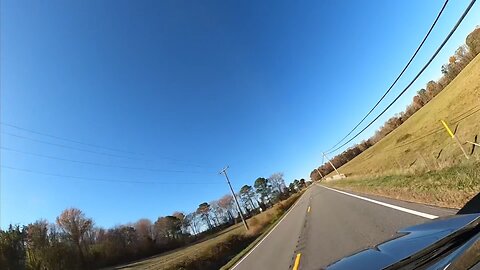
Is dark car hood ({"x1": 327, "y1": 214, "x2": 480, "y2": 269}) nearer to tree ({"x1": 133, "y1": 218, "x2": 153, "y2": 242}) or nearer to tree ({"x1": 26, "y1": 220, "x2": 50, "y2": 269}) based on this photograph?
tree ({"x1": 26, "y1": 220, "x2": 50, "y2": 269})

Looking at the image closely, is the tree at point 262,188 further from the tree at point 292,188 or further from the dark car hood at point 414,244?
the dark car hood at point 414,244

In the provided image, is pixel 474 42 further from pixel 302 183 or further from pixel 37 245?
pixel 302 183

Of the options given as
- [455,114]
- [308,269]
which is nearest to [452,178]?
[308,269]

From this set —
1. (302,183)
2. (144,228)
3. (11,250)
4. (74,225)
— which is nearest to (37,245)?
(11,250)

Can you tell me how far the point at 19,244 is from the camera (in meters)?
27.5

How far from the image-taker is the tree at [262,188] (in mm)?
140500

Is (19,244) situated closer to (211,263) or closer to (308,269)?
(211,263)

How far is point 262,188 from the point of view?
467ft

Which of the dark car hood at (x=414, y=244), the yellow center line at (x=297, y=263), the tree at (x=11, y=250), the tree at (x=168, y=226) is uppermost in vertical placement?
the tree at (x=168, y=226)

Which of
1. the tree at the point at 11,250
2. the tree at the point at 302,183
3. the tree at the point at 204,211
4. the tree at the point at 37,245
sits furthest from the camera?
the tree at the point at 302,183

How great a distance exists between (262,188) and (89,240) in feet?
299

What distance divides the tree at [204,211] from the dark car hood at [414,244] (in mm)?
123574

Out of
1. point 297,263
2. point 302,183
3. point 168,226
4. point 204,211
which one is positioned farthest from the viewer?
point 302,183

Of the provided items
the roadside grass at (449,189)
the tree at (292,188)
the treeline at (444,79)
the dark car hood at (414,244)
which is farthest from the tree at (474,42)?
the tree at (292,188)
